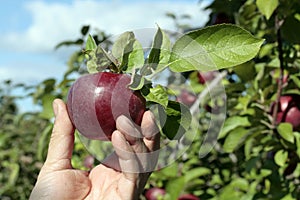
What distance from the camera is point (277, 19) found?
5.74 feet

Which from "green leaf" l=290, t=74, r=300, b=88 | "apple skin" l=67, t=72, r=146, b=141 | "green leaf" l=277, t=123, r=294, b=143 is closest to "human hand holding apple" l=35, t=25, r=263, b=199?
"apple skin" l=67, t=72, r=146, b=141

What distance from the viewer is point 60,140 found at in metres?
1.22

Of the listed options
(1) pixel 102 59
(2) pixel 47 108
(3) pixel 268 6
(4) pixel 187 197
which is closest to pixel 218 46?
(1) pixel 102 59

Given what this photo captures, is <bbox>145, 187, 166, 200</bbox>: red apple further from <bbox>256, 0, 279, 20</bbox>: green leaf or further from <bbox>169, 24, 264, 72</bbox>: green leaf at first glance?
<bbox>169, 24, 264, 72</bbox>: green leaf

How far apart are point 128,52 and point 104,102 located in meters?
0.10

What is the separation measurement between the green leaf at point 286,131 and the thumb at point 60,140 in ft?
2.62

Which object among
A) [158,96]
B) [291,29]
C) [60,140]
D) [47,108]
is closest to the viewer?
[158,96]

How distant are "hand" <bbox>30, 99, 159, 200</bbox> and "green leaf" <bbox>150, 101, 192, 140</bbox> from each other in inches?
1.0

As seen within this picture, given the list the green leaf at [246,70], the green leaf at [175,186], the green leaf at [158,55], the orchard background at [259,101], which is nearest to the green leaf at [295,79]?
the orchard background at [259,101]

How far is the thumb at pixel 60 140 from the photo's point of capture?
1.19 m

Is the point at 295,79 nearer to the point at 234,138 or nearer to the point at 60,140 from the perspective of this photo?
the point at 234,138

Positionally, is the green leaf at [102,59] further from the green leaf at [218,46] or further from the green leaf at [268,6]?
the green leaf at [268,6]

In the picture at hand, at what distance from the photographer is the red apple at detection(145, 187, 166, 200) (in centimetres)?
254

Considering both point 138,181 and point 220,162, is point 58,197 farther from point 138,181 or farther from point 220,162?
point 220,162
